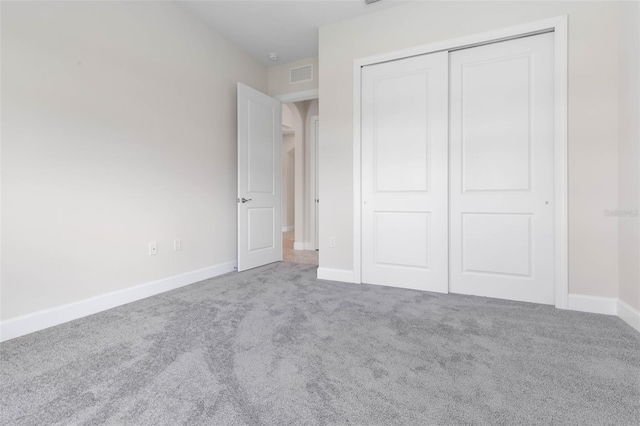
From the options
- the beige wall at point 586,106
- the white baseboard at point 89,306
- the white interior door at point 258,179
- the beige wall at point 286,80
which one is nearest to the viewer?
the white baseboard at point 89,306

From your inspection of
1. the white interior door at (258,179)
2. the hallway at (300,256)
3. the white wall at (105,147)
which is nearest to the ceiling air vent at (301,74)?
the white interior door at (258,179)

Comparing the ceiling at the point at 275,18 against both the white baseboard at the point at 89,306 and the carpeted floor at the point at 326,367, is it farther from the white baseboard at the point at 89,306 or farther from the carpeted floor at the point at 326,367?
the carpeted floor at the point at 326,367

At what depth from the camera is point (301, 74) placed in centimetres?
406

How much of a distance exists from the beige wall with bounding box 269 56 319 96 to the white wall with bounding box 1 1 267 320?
878mm

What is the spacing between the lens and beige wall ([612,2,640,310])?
1.91 meters

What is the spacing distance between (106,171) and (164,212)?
0.62 metres

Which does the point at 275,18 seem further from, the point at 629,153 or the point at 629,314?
the point at 629,314

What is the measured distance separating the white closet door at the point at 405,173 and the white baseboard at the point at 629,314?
45.9 inches

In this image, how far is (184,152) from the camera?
10.00 ft

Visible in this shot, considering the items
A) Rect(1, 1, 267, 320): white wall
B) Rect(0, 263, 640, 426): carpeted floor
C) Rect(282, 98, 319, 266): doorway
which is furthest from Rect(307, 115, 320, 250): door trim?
Rect(0, 263, 640, 426): carpeted floor

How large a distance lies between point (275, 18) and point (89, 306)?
3126 millimetres

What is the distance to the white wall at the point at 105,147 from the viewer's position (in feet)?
6.23

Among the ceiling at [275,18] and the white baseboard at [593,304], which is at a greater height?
the ceiling at [275,18]

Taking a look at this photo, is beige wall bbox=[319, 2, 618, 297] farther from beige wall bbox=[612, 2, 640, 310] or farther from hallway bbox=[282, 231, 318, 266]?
hallway bbox=[282, 231, 318, 266]
